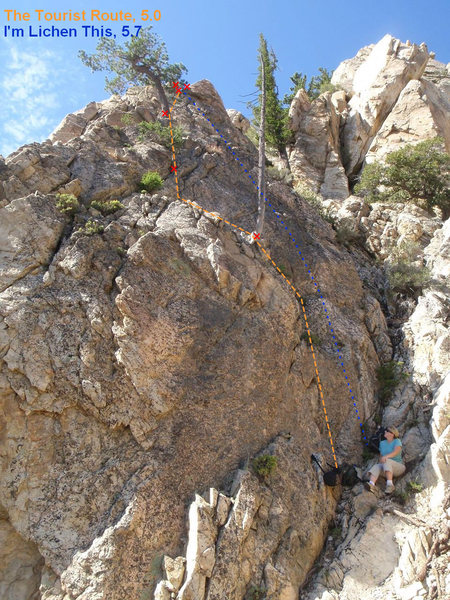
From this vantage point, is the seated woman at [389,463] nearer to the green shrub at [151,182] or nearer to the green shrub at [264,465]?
the green shrub at [264,465]

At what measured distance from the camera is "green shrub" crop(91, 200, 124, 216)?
13.9 m

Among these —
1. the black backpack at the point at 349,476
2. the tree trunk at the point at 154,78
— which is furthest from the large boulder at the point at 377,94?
the black backpack at the point at 349,476

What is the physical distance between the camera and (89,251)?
12.2 m

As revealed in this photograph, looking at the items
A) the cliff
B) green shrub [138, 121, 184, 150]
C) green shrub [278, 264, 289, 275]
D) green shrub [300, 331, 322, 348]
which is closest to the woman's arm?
the cliff

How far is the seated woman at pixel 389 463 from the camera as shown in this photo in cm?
1135

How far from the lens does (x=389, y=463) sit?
11500 mm

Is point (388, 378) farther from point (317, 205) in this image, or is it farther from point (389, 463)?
point (317, 205)

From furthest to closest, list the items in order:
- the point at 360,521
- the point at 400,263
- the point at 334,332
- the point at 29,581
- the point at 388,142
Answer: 1. the point at 388,142
2. the point at 400,263
3. the point at 334,332
4. the point at 360,521
5. the point at 29,581

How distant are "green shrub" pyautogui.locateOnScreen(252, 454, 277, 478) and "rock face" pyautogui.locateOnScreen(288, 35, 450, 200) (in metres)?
18.7

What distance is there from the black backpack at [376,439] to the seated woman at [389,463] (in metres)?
0.54

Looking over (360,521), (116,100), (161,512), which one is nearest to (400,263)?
(360,521)

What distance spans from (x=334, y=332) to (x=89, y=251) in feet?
26.6

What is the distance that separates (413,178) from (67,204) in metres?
18.1

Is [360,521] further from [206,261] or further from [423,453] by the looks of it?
[206,261]
